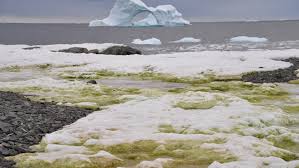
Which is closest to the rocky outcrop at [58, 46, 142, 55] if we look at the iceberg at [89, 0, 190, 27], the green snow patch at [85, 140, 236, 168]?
the green snow patch at [85, 140, 236, 168]

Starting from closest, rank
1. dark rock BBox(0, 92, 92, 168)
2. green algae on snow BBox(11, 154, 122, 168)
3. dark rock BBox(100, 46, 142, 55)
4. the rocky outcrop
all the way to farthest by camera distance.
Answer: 1. green algae on snow BBox(11, 154, 122, 168)
2. dark rock BBox(0, 92, 92, 168)
3. dark rock BBox(100, 46, 142, 55)
4. the rocky outcrop

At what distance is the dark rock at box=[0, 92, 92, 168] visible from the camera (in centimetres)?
1992

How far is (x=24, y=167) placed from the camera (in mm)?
17781

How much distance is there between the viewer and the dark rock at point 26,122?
1992 centimetres

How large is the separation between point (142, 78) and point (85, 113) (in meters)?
25.5

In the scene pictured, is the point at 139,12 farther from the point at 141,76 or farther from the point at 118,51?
the point at 141,76

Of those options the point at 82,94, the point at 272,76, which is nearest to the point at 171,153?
the point at 82,94

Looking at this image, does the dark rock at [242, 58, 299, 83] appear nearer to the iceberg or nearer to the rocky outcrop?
the rocky outcrop

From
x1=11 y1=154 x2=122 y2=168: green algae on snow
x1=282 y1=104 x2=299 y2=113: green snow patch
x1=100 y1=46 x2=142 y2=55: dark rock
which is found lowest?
x1=11 y1=154 x2=122 y2=168: green algae on snow

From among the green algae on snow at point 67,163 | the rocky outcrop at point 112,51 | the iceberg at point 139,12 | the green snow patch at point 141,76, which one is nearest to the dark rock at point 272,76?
the green snow patch at point 141,76

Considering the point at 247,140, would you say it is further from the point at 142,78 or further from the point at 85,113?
the point at 142,78

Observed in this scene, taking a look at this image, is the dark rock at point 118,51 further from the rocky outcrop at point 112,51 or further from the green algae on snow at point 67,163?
the green algae on snow at point 67,163

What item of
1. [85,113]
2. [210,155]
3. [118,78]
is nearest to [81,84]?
[118,78]

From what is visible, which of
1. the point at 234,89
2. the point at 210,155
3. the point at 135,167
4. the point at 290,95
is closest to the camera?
the point at 135,167
